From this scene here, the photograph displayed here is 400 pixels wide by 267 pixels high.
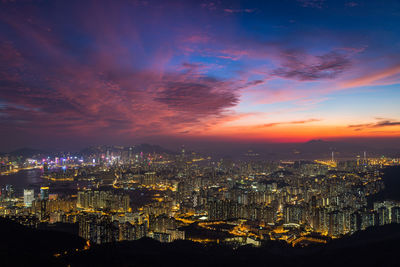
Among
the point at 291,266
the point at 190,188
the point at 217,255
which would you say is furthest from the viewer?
the point at 190,188

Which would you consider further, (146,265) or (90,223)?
(90,223)

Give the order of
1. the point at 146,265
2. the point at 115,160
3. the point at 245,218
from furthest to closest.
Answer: the point at 115,160
the point at 245,218
the point at 146,265

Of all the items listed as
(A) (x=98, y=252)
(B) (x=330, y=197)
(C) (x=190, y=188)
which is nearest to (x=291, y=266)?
(A) (x=98, y=252)

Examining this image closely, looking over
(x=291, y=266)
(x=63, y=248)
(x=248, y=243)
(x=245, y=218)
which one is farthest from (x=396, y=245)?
(x=63, y=248)

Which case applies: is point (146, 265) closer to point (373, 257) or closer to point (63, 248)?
point (63, 248)

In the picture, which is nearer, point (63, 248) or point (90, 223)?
point (63, 248)

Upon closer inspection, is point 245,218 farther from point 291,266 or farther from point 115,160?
point 115,160
